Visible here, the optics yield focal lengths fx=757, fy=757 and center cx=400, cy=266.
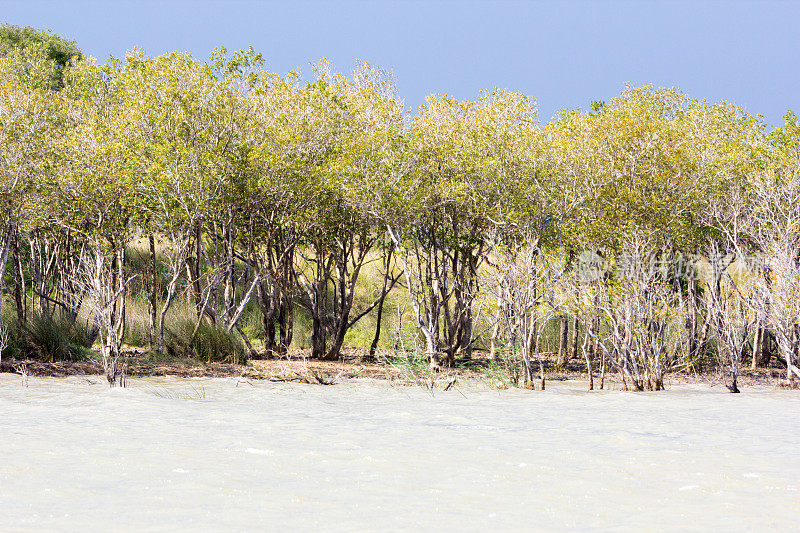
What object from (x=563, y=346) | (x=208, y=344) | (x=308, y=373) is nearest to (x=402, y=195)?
(x=308, y=373)

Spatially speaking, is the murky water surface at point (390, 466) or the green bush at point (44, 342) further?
the green bush at point (44, 342)

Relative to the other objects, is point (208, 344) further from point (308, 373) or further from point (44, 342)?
point (308, 373)

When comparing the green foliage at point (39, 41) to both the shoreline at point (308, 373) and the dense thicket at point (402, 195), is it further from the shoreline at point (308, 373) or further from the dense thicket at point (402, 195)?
the shoreline at point (308, 373)

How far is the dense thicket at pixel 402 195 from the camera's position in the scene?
1805cm

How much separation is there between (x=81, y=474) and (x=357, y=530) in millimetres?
2838

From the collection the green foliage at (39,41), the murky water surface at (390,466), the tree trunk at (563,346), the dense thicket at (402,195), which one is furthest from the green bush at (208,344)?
the green foliage at (39,41)

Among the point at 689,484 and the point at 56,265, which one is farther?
the point at 56,265

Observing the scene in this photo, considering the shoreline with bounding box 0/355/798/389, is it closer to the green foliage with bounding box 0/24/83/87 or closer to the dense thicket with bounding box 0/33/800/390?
the dense thicket with bounding box 0/33/800/390

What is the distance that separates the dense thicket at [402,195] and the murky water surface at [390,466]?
6.13 m

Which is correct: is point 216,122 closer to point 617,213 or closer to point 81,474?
point 617,213

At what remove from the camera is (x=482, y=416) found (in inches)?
424

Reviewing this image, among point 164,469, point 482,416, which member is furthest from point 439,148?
point 164,469

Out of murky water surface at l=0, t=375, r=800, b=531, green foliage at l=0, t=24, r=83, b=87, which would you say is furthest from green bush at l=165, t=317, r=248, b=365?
green foliage at l=0, t=24, r=83, b=87

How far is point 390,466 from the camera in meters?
6.92
